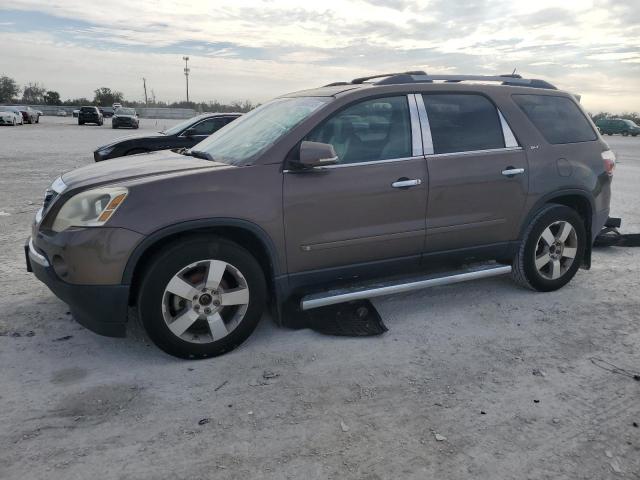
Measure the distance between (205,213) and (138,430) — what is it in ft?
4.33

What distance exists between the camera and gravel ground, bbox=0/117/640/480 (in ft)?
8.29

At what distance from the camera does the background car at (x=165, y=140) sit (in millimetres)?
10078

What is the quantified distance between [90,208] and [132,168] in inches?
22.8

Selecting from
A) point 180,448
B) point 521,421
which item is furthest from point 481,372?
point 180,448

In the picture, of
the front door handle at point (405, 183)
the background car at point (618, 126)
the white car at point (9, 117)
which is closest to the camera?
the front door handle at point (405, 183)

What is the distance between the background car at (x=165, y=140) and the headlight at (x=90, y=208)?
663 cm

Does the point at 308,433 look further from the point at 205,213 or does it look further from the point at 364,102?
the point at 364,102

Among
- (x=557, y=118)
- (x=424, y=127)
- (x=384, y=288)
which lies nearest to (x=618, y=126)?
(x=557, y=118)

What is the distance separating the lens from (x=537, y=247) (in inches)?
185

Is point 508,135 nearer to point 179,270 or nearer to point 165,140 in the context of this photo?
point 179,270

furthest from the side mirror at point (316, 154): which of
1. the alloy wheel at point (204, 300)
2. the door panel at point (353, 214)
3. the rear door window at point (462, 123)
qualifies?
the rear door window at point (462, 123)

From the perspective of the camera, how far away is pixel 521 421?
2.86 metres

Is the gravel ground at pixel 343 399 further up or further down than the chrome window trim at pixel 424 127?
further down

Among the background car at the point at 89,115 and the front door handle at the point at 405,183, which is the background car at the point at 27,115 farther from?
the front door handle at the point at 405,183
